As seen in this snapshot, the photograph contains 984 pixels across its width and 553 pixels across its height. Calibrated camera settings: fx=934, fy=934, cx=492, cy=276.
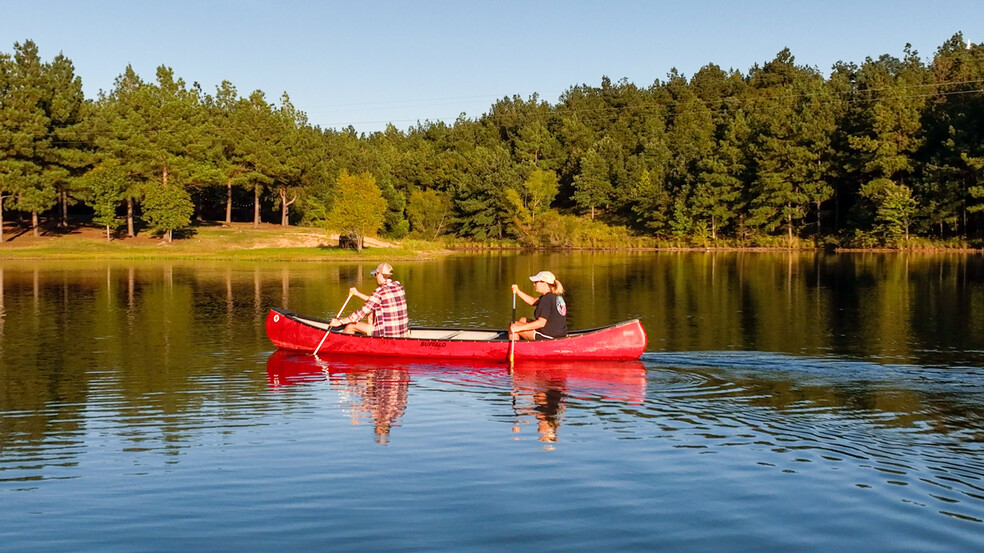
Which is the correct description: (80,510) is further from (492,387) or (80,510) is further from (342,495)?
(492,387)

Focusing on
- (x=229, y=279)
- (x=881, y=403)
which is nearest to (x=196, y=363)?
(x=881, y=403)

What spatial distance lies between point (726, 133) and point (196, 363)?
295 ft

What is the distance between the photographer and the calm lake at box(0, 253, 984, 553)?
960 centimetres

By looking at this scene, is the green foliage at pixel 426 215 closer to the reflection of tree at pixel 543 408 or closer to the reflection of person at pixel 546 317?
the reflection of person at pixel 546 317

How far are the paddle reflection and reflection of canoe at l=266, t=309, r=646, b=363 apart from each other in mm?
210

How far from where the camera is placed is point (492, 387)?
18.6m

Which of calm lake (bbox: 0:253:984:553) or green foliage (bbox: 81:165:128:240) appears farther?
green foliage (bbox: 81:165:128:240)

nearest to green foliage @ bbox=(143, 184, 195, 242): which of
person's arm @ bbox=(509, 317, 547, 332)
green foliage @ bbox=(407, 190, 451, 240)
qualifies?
green foliage @ bbox=(407, 190, 451, 240)

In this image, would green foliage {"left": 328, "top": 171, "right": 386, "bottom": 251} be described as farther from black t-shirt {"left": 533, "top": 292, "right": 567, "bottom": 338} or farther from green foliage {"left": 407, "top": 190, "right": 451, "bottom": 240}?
black t-shirt {"left": 533, "top": 292, "right": 567, "bottom": 338}

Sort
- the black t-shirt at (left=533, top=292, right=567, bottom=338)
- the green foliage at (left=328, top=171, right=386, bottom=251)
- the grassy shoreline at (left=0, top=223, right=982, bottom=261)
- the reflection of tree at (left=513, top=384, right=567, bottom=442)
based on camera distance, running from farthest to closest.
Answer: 1. the green foliage at (left=328, top=171, right=386, bottom=251)
2. the grassy shoreline at (left=0, top=223, right=982, bottom=261)
3. the black t-shirt at (left=533, top=292, right=567, bottom=338)
4. the reflection of tree at (left=513, top=384, right=567, bottom=442)

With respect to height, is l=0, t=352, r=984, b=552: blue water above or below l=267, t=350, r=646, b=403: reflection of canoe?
below

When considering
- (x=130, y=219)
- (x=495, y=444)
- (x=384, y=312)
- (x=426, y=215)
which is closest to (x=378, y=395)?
(x=384, y=312)

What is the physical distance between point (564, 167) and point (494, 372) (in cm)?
10777

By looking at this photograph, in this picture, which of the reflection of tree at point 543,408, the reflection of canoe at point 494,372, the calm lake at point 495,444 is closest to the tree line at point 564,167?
the calm lake at point 495,444
